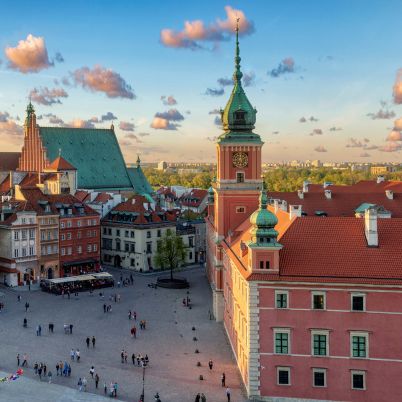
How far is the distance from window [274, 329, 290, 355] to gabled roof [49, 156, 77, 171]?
6788cm

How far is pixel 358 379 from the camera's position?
37.3m

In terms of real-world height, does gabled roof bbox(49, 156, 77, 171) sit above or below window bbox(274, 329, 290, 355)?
above

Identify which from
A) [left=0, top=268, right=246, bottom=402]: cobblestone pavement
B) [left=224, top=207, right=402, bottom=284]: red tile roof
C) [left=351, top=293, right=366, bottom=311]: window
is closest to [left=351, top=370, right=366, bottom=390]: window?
[left=351, top=293, right=366, bottom=311]: window

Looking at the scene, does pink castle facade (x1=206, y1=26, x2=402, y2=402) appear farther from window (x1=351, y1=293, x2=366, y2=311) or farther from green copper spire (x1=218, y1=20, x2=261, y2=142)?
green copper spire (x1=218, y1=20, x2=261, y2=142)

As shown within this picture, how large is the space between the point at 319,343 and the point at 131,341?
1977 cm

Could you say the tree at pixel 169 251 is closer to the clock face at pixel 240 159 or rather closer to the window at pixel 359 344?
the clock face at pixel 240 159

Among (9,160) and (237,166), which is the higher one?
(9,160)

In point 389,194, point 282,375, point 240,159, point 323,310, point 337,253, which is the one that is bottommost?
point 282,375

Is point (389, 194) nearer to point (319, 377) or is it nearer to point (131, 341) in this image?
point (131, 341)

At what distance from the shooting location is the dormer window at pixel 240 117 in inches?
2405

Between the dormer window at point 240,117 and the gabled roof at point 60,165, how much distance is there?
45.9 meters

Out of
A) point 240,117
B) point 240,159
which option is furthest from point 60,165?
point 240,117

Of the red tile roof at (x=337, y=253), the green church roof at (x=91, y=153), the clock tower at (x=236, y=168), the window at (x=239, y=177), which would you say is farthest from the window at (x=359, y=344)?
the green church roof at (x=91, y=153)

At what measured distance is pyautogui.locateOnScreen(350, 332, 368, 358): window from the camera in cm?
3712
